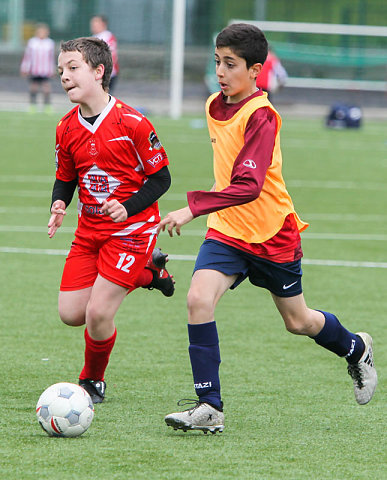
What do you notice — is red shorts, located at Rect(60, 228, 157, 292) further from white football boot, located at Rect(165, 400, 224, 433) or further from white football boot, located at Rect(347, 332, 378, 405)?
white football boot, located at Rect(347, 332, 378, 405)

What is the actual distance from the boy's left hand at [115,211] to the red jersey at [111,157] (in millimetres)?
356

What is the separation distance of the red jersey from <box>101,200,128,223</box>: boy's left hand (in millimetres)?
356

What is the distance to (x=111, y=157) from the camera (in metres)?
5.07

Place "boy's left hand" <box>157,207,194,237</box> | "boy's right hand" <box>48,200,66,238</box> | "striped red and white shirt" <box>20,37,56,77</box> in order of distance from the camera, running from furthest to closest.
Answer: "striped red and white shirt" <box>20,37,56,77</box>
"boy's right hand" <box>48,200,66,238</box>
"boy's left hand" <box>157,207,194,237</box>

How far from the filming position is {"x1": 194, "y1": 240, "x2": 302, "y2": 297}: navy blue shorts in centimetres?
471

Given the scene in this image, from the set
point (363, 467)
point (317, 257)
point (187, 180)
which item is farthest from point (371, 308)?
point (187, 180)

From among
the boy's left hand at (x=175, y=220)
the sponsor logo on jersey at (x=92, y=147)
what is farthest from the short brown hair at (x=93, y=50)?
the boy's left hand at (x=175, y=220)

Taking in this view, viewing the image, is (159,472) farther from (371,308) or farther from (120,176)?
(371,308)

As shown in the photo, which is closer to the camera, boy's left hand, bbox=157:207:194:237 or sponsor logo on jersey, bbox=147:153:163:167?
boy's left hand, bbox=157:207:194:237

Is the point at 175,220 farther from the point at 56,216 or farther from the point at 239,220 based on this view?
the point at 56,216

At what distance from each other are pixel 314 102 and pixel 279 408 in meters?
28.5

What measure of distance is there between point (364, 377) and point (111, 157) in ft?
5.54

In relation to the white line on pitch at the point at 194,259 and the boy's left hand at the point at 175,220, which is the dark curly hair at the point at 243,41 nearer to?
the boy's left hand at the point at 175,220

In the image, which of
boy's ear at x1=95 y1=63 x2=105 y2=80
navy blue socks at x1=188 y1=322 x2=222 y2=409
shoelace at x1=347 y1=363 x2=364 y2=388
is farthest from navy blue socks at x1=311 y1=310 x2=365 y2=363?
boy's ear at x1=95 y1=63 x2=105 y2=80
